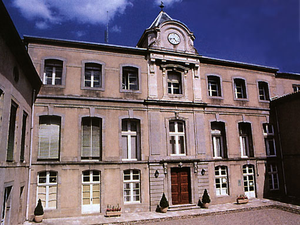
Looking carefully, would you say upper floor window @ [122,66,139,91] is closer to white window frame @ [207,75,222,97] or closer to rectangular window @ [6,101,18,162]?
white window frame @ [207,75,222,97]

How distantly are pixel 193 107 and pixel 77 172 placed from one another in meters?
8.54

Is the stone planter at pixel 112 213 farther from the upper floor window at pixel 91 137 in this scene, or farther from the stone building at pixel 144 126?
the upper floor window at pixel 91 137

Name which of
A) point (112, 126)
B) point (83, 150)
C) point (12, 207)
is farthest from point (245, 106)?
point (12, 207)

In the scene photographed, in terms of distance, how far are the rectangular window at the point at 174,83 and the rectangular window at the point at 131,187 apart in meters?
6.01

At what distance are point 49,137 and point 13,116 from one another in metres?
4.10

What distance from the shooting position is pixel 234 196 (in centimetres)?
1716

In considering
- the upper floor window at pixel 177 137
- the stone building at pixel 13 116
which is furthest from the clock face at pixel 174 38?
the stone building at pixel 13 116

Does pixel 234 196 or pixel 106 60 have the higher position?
pixel 106 60

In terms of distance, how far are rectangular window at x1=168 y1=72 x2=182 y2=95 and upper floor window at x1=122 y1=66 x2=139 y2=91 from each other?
2364 mm

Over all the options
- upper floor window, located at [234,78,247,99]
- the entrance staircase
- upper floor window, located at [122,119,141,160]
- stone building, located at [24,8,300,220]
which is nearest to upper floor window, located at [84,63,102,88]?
stone building, located at [24,8,300,220]

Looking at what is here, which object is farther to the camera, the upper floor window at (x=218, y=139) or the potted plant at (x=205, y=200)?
the upper floor window at (x=218, y=139)

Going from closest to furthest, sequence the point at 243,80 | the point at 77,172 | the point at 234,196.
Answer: the point at 77,172 < the point at 234,196 < the point at 243,80

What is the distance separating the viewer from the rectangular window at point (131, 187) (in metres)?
15.1

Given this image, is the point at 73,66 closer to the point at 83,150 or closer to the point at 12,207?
the point at 83,150
